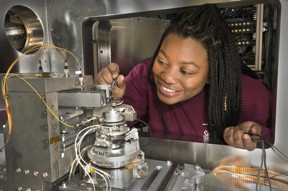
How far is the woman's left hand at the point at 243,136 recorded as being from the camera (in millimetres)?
749

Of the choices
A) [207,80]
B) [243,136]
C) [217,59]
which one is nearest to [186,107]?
[207,80]

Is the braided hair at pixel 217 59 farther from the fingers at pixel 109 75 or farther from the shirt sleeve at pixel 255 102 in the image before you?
the fingers at pixel 109 75

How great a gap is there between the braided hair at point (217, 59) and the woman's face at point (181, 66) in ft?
0.09

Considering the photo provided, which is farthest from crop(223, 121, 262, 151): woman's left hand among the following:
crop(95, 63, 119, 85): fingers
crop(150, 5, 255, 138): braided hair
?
crop(95, 63, 119, 85): fingers

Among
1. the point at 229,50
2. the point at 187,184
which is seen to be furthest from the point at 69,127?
the point at 229,50

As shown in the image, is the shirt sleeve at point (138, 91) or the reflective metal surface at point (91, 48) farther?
the shirt sleeve at point (138, 91)

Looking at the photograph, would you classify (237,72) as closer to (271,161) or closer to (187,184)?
(271,161)

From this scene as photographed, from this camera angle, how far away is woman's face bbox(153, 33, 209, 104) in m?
0.87

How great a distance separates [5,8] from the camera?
1.05m

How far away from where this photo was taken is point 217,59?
36.6 inches

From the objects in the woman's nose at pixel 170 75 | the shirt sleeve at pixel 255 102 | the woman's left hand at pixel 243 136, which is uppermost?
the woman's nose at pixel 170 75

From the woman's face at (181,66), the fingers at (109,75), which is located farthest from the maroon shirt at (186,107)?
the fingers at (109,75)

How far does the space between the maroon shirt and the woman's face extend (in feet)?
0.59

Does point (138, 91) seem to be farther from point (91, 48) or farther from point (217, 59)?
point (217, 59)
